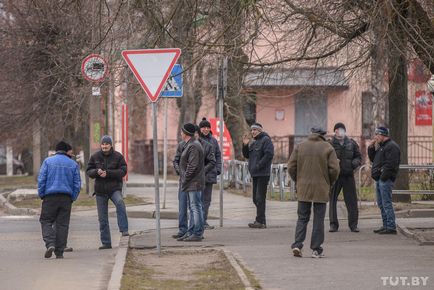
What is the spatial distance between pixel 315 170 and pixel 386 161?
3.27m

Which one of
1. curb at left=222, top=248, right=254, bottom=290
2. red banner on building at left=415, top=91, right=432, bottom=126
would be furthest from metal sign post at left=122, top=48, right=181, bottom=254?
red banner on building at left=415, top=91, right=432, bottom=126

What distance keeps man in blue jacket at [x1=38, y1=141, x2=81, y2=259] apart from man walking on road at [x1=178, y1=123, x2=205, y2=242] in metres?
2.01

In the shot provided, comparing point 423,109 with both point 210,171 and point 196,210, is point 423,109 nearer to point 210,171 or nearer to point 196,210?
point 210,171

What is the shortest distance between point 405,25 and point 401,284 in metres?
5.00

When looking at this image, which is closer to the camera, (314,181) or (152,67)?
(314,181)

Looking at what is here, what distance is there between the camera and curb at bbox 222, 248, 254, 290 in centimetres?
1093

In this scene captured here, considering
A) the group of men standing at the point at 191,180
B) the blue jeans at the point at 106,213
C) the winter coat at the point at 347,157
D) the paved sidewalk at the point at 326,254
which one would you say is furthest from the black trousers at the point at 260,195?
the blue jeans at the point at 106,213

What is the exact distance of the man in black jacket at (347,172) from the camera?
17.1 metres

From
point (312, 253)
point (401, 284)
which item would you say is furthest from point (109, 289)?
point (312, 253)

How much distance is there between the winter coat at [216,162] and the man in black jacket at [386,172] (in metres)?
2.70

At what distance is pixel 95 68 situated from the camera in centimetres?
1878

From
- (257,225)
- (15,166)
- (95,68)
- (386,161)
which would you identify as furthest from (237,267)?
(15,166)

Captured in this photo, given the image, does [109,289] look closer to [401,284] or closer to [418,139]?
[401,284]

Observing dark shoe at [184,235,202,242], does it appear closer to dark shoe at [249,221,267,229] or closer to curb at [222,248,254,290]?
curb at [222,248,254,290]
